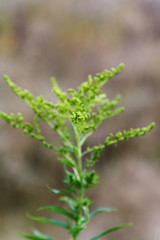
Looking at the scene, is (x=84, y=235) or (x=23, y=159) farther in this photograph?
(x=23, y=159)

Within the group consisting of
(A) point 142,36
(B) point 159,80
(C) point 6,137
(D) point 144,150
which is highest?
(A) point 142,36

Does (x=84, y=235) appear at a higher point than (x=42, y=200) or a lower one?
lower

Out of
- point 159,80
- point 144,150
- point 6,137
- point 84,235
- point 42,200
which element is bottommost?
point 84,235

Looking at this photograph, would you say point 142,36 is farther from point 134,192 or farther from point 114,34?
point 134,192

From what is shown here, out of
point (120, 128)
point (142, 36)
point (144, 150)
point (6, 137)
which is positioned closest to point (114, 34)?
point (142, 36)

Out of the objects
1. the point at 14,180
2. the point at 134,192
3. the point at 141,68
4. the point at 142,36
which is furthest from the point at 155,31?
the point at 14,180

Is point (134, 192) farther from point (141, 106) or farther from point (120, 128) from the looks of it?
point (141, 106)
